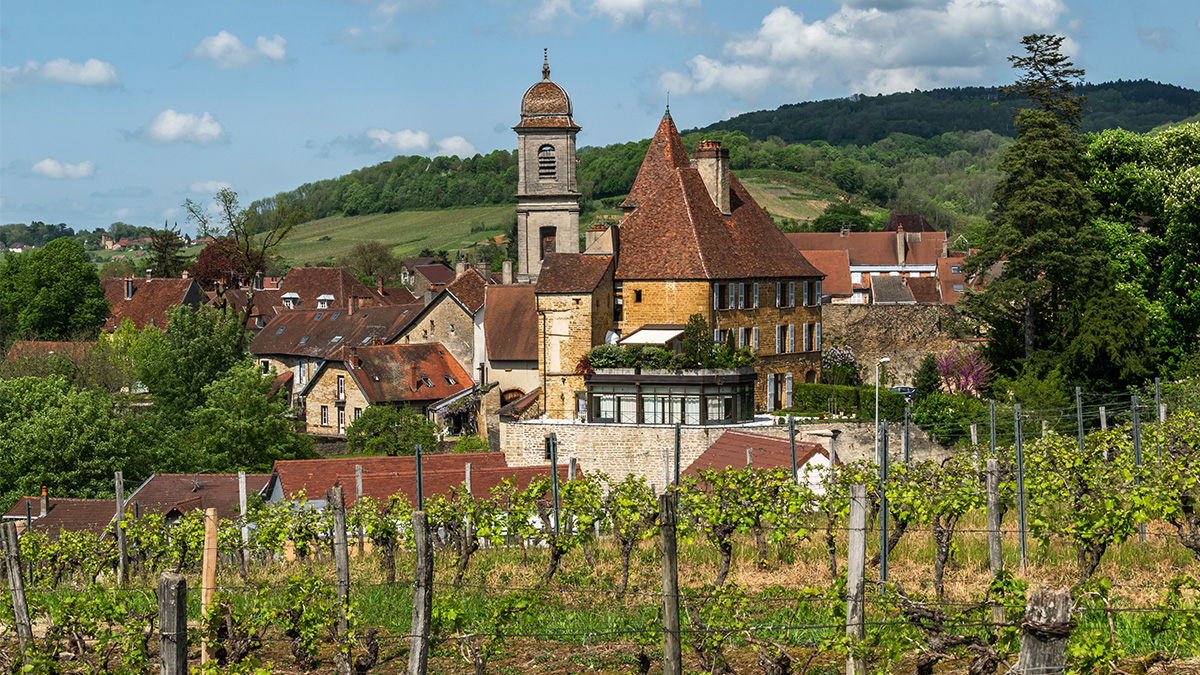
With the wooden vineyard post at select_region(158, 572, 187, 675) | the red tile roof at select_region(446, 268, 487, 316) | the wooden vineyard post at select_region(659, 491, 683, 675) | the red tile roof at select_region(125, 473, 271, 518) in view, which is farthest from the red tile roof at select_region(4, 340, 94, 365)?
the wooden vineyard post at select_region(659, 491, 683, 675)

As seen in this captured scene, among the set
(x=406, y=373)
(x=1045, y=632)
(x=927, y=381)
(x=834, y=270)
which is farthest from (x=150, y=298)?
(x=1045, y=632)

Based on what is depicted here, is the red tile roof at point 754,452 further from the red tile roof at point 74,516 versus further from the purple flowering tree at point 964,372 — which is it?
the purple flowering tree at point 964,372

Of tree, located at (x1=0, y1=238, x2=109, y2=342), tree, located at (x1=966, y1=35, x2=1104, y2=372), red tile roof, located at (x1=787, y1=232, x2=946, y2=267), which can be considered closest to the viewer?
tree, located at (x1=966, y1=35, x2=1104, y2=372)

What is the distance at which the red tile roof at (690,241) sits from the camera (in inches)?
1831

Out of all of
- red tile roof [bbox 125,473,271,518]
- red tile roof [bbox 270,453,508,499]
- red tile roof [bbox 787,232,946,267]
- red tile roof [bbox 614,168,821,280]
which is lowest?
red tile roof [bbox 125,473,271,518]

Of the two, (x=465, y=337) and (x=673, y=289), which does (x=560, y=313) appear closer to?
(x=673, y=289)

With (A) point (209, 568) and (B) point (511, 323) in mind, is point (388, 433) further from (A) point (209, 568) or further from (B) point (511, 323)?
(A) point (209, 568)

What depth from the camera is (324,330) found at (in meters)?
69.2

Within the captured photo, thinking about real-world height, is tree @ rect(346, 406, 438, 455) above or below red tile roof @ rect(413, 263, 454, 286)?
below

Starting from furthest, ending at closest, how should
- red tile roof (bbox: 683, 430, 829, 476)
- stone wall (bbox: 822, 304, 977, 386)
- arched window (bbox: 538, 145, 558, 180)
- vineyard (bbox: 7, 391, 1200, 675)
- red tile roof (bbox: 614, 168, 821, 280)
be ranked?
1. arched window (bbox: 538, 145, 558, 180)
2. stone wall (bbox: 822, 304, 977, 386)
3. red tile roof (bbox: 614, 168, 821, 280)
4. red tile roof (bbox: 683, 430, 829, 476)
5. vineyard (bbox: 7, 391, 1200, 675)

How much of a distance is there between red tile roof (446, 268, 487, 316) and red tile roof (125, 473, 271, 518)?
23.3 m

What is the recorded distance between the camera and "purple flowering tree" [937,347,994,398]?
48719mm

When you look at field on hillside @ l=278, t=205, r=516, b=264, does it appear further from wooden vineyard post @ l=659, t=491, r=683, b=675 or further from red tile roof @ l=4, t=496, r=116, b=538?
wooden vineyard post @ l=659, t=491, r=683, b=675

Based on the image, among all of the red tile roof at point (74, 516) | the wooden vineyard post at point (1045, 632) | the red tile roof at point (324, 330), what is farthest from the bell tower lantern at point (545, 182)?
the wooden vineyard post at point (1045, 632)
